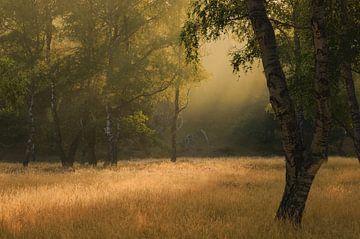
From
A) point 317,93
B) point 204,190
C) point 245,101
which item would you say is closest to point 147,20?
point 204,190

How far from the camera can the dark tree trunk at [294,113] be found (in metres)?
7.98

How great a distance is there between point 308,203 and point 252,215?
259cm

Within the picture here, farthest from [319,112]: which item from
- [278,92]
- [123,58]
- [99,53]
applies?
[99,53]

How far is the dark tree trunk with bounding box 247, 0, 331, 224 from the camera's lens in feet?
26.2

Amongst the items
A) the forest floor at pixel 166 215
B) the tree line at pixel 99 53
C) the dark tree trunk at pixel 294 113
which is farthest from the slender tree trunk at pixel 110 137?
the dark tree trunk at pixel 294 113

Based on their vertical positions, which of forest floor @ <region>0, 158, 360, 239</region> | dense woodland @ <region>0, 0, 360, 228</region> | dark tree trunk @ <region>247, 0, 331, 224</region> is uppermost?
dense woodland @ <region>0, 0, 360, 228</region>

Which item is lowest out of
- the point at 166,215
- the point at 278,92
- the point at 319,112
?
the point at 166,215

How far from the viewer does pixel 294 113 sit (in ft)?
27.4

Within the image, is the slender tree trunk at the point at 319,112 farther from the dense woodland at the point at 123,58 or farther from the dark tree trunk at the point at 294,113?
the dense woodland at the point at 123,58

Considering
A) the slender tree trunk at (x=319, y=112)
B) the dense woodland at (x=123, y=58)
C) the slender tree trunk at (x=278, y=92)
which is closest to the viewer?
the slender tree trunk at (x=319, y=112)

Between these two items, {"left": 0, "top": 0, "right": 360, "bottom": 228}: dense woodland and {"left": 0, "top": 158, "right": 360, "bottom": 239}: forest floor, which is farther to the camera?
{"left": 0, "top": 0, "right": 360, "bottom": 228}: dense woodland

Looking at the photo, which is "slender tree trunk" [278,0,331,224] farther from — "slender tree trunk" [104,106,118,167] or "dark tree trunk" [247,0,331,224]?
"slender tree trunk" [104,106,118,167]

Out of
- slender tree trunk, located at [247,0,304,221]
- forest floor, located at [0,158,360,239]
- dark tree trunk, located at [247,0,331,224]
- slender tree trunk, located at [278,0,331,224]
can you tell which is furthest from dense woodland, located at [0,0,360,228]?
forest floor, located at [0,158,360,239]

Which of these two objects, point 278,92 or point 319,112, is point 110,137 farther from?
point 319,112
